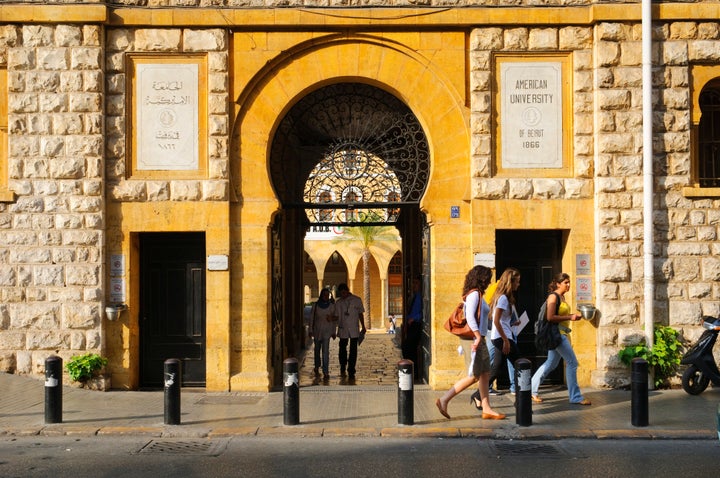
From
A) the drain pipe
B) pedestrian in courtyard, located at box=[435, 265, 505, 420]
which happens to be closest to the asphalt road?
→ pedestrian in courtyard, located at box=[435, 265, 505, 420]

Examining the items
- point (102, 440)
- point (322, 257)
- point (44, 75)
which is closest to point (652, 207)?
point (102, 440)

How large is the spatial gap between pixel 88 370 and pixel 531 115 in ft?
26.1

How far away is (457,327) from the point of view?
10.7m

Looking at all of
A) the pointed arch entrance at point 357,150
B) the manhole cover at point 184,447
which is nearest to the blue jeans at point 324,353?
the pointed arch entrance at point 357,150

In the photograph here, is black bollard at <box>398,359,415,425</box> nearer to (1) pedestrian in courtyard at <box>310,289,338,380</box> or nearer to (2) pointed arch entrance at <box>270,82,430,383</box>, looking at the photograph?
(2) pointed arch entrance at <box>270,82,430,383</box>

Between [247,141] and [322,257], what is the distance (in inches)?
1456

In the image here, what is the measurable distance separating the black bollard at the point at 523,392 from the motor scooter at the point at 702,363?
10.9 feet

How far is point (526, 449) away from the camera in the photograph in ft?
30.4

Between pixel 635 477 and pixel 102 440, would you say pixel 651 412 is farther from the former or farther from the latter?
pixel 102 440

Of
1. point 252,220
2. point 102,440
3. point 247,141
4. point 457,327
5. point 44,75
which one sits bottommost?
point 102,440

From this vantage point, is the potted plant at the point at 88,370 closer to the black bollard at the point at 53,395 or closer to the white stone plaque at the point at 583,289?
the black bollard at the point at 53,395

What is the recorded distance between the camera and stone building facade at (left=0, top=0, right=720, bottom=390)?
42.0 ft

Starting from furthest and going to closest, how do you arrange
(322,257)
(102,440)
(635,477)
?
(322,257) → (102,440) → (635,477)

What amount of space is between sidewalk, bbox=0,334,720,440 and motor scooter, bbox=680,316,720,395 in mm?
196
